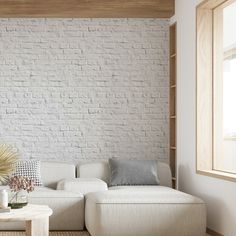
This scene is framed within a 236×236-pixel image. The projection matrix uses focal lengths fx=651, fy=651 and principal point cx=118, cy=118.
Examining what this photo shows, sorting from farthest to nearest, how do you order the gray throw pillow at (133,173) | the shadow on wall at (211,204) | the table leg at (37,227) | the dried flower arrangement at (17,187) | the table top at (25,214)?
the gray throw pillow at (133,173), the shadow on wall at (211,204), the dried flower arrangement at (17,187), the table leg at (37,227), the table top at (25,214)

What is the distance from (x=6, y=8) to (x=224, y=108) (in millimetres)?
3111

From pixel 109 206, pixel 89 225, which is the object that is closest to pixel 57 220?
pixel 89 225

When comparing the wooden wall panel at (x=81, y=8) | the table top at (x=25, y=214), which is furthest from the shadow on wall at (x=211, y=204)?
the wooden wall panel at (x=81, y=8)

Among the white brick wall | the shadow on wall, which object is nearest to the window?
the shadow on wall

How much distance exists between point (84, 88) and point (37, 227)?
3.42 meters

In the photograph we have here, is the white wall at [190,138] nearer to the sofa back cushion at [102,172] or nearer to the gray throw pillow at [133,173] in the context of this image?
the sofa back cushion at [102,172]

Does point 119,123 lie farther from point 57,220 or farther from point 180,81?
point 57,220

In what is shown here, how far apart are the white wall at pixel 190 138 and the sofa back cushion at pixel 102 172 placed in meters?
0.16

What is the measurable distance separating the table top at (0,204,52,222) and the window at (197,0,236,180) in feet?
7.06

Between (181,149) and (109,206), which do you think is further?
(181,149)

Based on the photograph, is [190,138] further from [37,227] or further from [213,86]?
[37,227]

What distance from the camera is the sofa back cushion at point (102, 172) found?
8070mm

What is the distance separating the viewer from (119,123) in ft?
28.3

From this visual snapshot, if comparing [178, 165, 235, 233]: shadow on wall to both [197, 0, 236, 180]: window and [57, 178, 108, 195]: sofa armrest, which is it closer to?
[197, 0, 236, 180]: window
